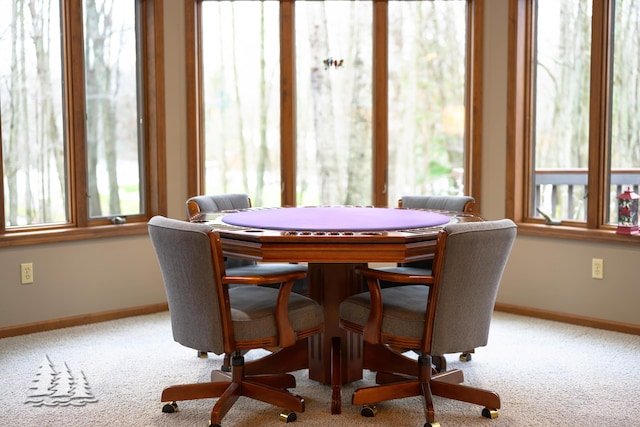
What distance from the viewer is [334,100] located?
18.4 feet

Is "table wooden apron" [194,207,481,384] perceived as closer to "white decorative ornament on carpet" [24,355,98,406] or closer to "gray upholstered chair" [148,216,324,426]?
"gray upholstered chair" [148,216,324,426]

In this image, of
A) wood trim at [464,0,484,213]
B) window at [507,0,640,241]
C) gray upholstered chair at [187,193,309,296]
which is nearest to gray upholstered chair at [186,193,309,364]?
gray upholstered chair at [187,193,309,296]

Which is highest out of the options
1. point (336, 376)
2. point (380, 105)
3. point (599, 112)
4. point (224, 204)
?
point (380, 105)

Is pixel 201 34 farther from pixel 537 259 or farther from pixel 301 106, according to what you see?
pixel 537 259

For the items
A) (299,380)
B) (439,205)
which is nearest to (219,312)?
(299,380)

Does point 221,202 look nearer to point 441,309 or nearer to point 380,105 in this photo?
point 380,105

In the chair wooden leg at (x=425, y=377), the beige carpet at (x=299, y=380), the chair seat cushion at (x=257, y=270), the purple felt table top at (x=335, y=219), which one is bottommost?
the beige carpet at (x=299, y=380)

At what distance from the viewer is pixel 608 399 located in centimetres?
345

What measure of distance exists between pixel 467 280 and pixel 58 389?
2.06 meters

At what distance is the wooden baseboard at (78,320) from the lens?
457 cm

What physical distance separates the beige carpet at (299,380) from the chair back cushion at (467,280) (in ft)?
1.37

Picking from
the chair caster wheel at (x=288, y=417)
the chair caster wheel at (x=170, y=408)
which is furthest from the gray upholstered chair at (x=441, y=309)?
the chair caster wheel at (x=170, y=408)

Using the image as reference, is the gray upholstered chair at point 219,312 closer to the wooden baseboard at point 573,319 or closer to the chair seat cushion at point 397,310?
the chair seat cushion at point 397,310

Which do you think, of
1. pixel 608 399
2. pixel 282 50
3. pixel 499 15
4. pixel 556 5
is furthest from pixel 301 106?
pixel 608 399
